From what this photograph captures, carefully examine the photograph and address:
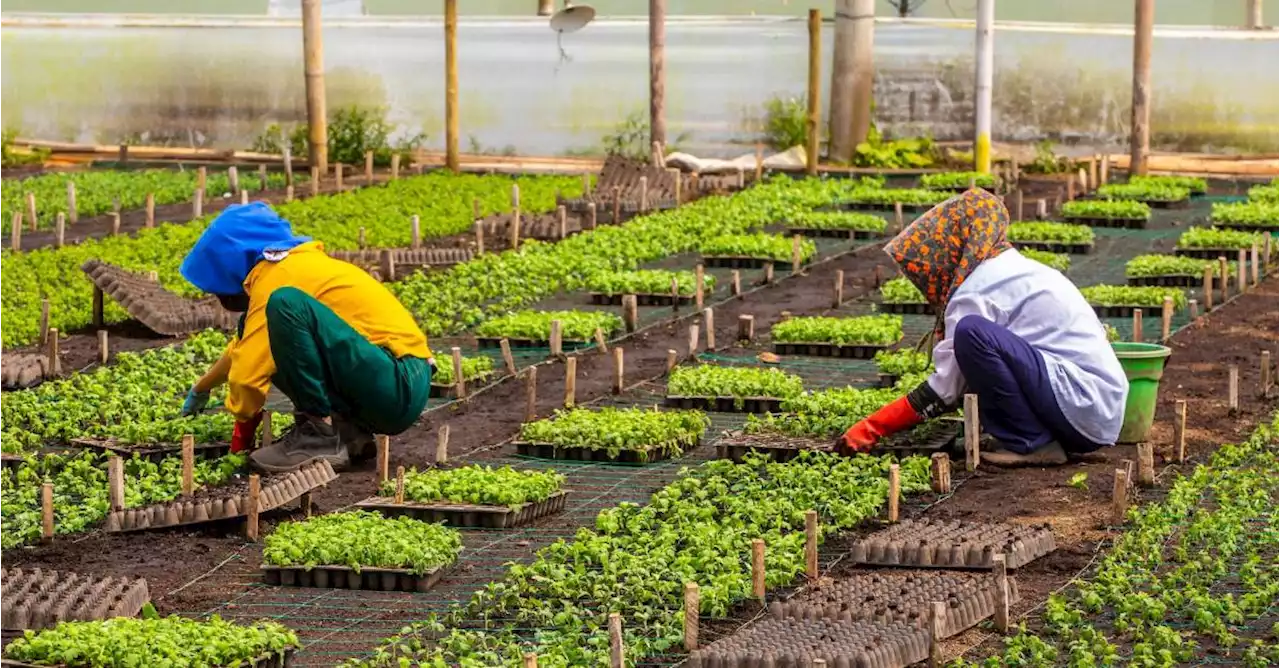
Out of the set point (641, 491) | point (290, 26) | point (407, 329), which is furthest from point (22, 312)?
point (290, 26)

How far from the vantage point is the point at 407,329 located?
968cm

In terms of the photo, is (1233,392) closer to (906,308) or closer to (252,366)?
(906,308)

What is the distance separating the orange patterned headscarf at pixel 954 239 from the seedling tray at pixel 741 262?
6.16 m

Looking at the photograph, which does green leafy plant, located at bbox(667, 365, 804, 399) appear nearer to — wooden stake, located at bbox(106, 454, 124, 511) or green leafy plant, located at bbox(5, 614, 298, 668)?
wooden stake, located at bbox(106, 454, 124, 511)

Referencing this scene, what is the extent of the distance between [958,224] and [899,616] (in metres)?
3.04

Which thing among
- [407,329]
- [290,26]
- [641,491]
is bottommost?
[641,491]

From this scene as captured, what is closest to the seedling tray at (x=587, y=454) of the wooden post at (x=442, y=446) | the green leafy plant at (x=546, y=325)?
the wooden post at (x=442, y=446)

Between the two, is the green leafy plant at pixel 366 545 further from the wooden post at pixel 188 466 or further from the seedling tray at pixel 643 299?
the seedling tray at pixel 643 299

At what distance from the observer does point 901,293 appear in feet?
46.1

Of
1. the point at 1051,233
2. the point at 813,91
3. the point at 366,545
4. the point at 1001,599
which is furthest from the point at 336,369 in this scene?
the point at 813,91

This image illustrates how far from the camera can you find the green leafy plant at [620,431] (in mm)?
9844

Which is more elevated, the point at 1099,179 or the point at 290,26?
the point at 290,26

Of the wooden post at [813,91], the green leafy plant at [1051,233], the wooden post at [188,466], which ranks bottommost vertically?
the wooden post at [188,466]

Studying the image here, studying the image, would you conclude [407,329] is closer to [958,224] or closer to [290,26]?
[958,224]
